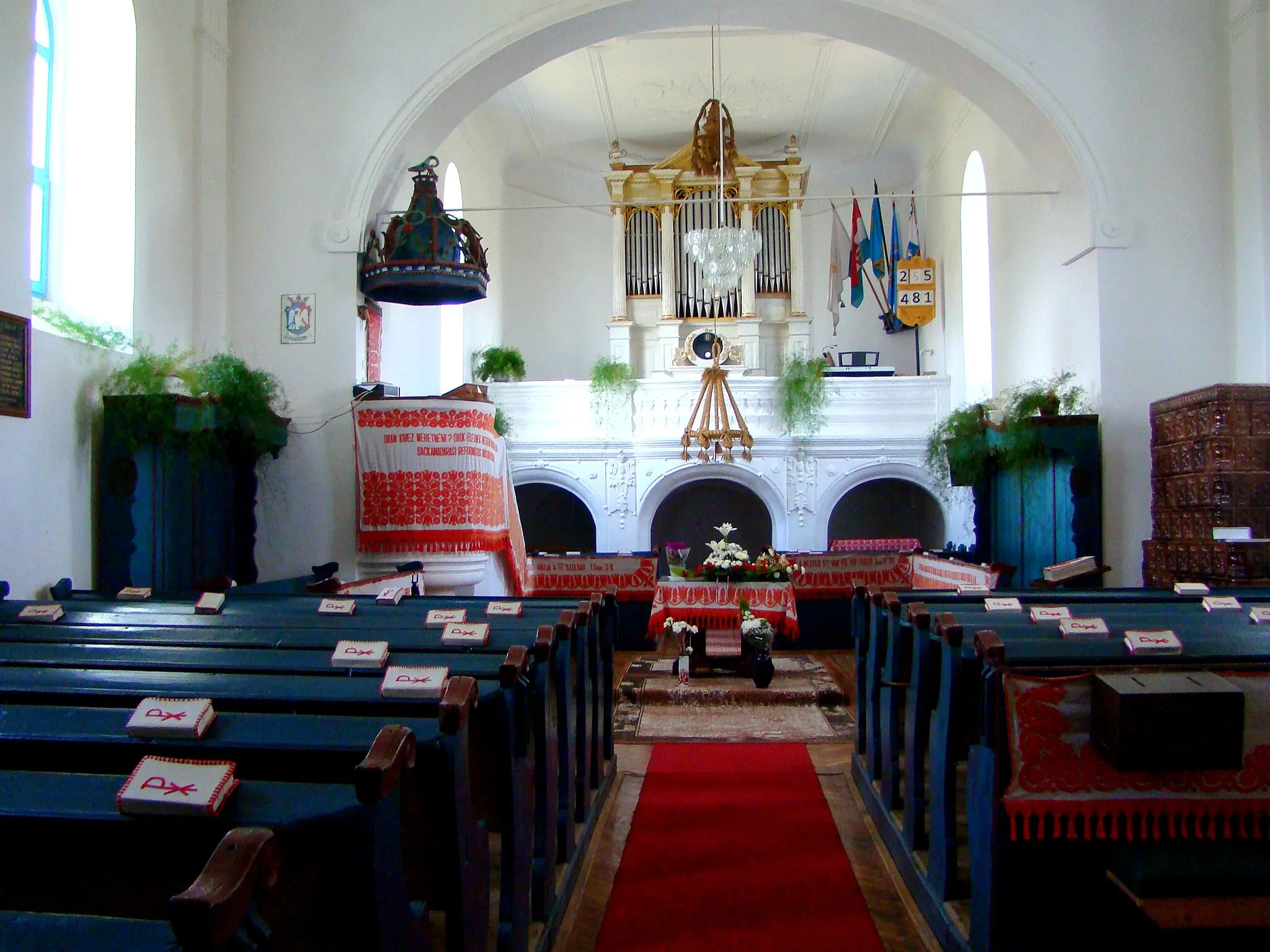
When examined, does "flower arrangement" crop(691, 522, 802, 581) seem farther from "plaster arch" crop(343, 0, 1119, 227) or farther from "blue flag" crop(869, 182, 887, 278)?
"blue flag" crop(869, 182, 887, 278)

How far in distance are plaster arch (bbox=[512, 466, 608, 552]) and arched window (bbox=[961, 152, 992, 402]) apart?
4551 millimetres

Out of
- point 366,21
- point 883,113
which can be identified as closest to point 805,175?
point 883,113

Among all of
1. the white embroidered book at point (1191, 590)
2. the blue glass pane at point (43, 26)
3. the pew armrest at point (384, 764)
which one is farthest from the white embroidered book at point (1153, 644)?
the blue glass pane at point (43, 26)

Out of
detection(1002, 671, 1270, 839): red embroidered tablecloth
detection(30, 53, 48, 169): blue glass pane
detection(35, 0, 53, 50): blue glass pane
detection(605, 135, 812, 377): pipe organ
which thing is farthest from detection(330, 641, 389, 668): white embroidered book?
detection(605, 135, 812, 377): pipe organ

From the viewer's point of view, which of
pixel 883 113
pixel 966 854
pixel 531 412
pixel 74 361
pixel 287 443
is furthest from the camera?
pixel 883 113

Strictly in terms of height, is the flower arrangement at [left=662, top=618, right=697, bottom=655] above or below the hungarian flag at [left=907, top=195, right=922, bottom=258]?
below

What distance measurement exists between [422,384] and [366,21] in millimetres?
3605

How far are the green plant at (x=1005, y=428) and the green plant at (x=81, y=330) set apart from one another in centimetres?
607

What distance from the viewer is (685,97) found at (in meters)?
12.3

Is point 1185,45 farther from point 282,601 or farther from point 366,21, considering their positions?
point 282,601

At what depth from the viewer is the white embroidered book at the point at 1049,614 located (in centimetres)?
324

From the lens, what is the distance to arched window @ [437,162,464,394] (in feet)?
35.4

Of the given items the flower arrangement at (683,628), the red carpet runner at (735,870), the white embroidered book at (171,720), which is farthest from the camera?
the flower arrangement at (683,628)

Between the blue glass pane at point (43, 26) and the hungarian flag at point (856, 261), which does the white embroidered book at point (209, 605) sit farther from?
the hungarian flag at point (856, 261)
